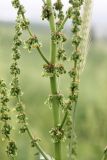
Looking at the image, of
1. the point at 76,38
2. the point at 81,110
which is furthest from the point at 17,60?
the point at 81,110

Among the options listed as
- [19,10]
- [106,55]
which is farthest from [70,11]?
[106,55]

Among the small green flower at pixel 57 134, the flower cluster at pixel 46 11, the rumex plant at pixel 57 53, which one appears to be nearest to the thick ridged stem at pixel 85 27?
the rumex plant at pixel 57 53

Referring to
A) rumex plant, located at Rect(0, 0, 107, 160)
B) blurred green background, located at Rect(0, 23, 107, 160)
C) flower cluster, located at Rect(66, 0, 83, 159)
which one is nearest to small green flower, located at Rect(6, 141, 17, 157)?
rumex plant, located at Rect(0, 0, 107, 160)

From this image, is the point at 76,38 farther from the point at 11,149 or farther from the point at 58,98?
the point at 11,149

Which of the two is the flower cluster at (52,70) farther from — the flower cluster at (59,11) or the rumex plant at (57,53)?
the flower cluster at (59,11)

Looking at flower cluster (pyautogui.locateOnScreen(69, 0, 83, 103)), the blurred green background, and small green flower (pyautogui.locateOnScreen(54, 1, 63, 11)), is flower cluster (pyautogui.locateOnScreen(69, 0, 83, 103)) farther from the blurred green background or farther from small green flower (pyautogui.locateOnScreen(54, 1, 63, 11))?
the blurred green background

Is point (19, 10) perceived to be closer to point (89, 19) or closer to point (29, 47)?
point (29, 47)

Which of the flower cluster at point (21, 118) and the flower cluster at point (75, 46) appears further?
the flower cluster at point (21, 118)

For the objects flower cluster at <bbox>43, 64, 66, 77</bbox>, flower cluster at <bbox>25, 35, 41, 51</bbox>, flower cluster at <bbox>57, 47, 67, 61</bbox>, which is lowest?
flower cluster at <bbox>43, 64, 66, 77</bbox>
